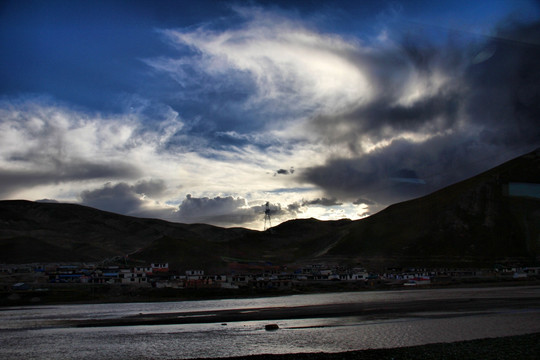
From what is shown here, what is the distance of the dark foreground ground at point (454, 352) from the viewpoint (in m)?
31.8

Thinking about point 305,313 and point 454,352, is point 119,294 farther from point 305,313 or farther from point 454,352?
point 454,352

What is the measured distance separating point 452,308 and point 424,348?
3651cm

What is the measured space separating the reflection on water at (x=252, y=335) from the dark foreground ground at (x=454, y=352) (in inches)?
146

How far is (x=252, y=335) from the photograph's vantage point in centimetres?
4847

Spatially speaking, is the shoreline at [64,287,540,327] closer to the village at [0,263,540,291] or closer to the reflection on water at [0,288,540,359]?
the reflection on water at [0,288,540,359]

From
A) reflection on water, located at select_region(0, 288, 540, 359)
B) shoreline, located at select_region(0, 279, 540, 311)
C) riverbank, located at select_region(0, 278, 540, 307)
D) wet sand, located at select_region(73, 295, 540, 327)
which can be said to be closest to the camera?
reflection on water, located at select_region(0, 288, 540, 359)

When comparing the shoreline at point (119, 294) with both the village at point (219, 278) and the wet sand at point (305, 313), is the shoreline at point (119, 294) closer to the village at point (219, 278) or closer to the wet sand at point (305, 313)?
the village at point (219, 278)

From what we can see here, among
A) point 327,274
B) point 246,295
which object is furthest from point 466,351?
point 327,274

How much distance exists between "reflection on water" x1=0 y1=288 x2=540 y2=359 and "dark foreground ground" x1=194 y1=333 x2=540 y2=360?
3716 mm

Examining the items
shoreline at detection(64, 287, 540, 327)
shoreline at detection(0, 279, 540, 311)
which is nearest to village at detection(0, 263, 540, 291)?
shoreline at detection(0, 279, 540, 311)

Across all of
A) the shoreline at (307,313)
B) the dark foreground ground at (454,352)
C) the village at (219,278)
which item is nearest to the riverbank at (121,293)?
the village at (219,278)

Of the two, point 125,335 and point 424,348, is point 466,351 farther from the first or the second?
point 125,335

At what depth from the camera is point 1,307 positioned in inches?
3627

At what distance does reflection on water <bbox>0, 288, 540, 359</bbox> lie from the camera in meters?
40.0
